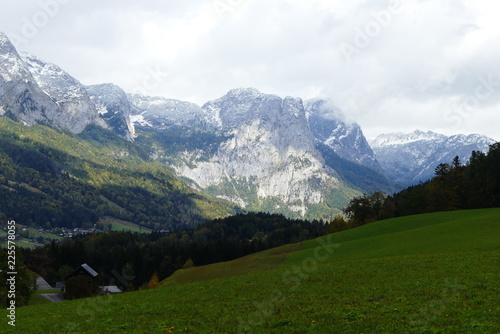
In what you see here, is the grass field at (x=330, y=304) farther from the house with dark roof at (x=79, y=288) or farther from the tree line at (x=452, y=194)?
the tree line at (x=452, y=194)

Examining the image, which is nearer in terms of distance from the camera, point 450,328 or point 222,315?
point 450,328

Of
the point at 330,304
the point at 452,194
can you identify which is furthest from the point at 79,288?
the point at 452,194

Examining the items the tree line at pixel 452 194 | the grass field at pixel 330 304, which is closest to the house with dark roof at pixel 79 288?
the grass field at pixel 330 304

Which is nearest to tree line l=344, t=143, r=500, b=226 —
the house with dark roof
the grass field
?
the grass field

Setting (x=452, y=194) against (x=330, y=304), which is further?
(x=452, y=194)

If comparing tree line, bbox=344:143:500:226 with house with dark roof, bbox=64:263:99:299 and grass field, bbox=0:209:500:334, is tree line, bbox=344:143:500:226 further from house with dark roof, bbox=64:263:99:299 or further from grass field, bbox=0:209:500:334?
house with dark roof, bbox=64:263:99:299

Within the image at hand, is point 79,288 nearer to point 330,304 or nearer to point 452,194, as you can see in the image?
point 330,304

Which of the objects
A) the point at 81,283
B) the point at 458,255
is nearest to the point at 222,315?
the point at 458,255

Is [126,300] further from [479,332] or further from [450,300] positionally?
[479,332]

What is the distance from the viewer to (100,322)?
122ft

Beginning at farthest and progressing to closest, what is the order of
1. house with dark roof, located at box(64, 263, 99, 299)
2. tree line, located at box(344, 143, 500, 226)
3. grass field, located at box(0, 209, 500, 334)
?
tree line, located at box(344, 143, 500, 226) < house with dark roof, located at box(64, 263, 99, 299) < grass field, located at box(0, 209, 500, 334)

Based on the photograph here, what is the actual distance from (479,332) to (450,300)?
28.1 ft

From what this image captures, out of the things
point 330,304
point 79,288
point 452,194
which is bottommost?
point 330,304

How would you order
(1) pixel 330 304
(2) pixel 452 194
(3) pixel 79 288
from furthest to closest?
(2) pixel 452 194, (3) pixel 79 288, (1) pixel 330 304
